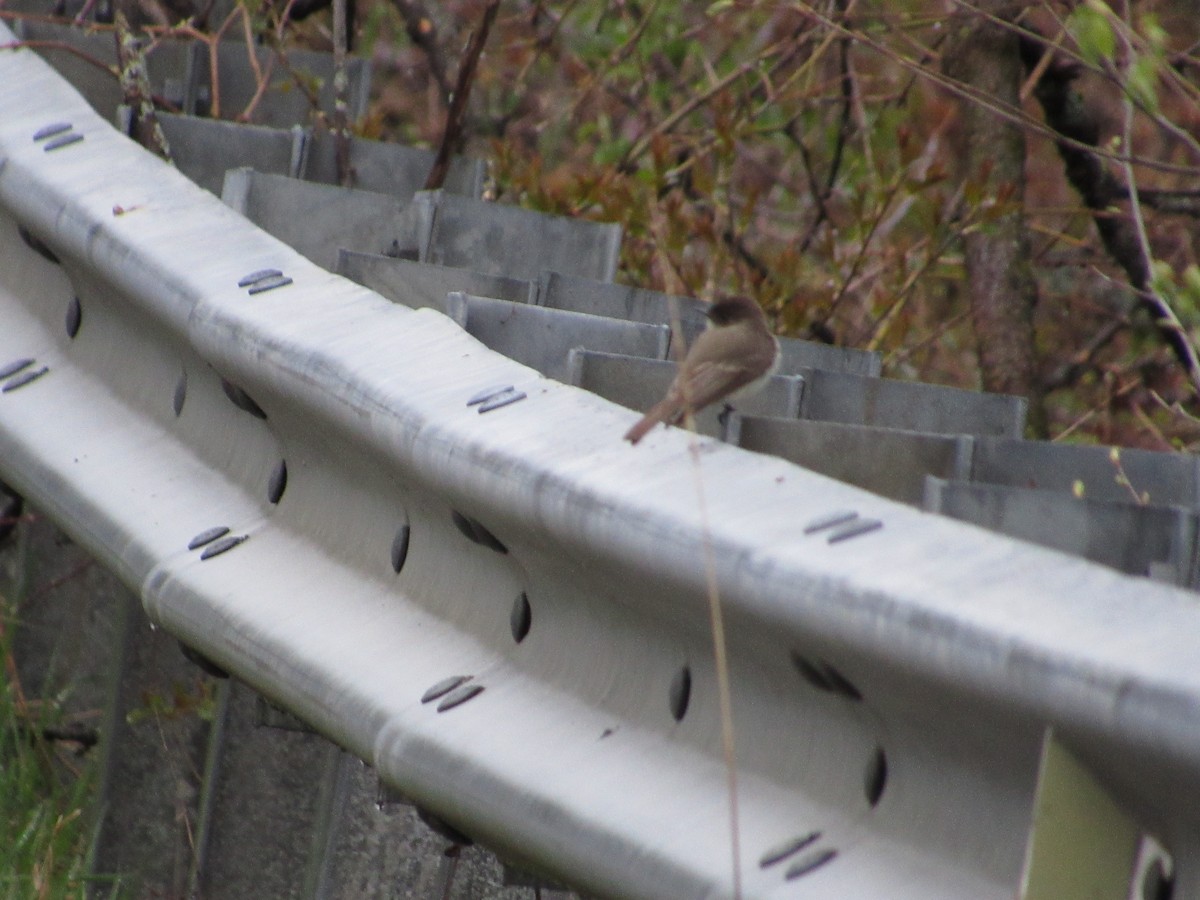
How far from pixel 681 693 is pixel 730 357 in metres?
1.74

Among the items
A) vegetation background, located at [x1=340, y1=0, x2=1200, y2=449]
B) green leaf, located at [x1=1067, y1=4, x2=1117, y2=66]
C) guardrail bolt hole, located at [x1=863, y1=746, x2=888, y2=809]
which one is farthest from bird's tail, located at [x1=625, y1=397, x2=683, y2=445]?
vegetation background, located at [x1=340, y1=0, x2=1200, y2=449]

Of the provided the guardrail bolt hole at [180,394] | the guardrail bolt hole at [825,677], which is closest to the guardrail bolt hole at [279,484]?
the guardrail bolt hole at [180,394]

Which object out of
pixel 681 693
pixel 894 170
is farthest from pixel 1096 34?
pixel 894 170

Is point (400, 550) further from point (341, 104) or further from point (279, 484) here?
point (341, 104)

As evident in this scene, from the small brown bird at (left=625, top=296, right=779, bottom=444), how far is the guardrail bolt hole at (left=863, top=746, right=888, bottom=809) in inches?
43.7

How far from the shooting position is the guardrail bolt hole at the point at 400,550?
2648 millimetres

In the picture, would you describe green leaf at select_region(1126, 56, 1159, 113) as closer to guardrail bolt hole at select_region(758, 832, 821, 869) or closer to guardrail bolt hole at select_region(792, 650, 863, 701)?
guardrail bolt hole at select_region(792, 650, 863, 701)

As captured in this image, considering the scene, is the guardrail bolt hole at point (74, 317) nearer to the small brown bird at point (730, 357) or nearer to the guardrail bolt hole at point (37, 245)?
the guardrail bolt hole at point (37, 245)

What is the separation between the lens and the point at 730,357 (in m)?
3.73

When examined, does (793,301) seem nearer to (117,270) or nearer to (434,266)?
(434,266)

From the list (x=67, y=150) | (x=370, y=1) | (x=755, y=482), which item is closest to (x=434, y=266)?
(x=67, y=150)

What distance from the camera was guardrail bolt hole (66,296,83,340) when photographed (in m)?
3.59

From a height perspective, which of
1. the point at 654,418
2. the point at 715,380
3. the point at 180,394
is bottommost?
the point at 180,394

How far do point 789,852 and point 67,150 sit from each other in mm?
2401
